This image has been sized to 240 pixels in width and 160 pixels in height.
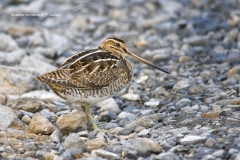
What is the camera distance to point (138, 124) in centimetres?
639

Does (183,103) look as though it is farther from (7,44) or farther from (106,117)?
(7,44)

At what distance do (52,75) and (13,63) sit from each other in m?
2.78

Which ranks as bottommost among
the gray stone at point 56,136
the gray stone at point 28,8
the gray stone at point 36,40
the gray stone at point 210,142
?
the gray stone at point 210,142

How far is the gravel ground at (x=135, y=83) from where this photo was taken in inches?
223

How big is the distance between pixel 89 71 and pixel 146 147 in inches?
59.7

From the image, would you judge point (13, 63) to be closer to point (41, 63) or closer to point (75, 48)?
point (41, 63)

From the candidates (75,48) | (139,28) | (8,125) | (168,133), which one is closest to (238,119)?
(168,133)

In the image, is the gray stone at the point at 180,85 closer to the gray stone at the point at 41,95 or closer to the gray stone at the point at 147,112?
the gray stone at the point at 147,112

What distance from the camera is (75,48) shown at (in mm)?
10641

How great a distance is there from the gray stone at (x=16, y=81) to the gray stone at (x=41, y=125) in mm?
1357

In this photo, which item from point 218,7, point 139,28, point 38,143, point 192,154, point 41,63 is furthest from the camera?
point 218,7

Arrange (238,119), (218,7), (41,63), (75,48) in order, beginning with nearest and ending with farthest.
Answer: (238,119) → (41,63) → (75,48) → (218,7)

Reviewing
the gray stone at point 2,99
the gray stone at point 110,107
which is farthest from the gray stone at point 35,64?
the gray stone at point 110,107

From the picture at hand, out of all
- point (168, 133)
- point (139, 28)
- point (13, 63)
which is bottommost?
point (168, 133)
